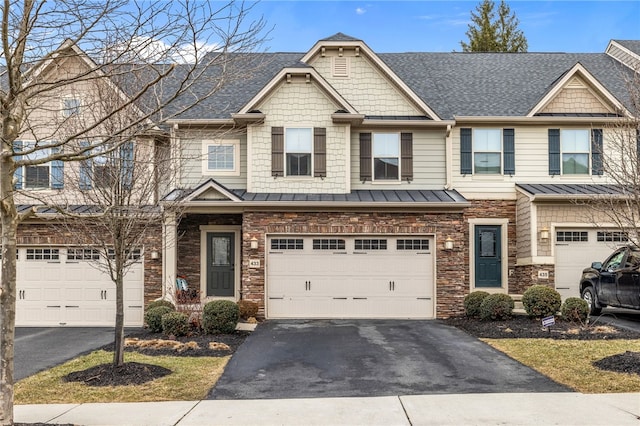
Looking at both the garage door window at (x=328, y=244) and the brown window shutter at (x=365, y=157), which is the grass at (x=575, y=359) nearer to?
the garage door window at (x=328, y=244)

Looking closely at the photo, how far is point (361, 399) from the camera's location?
8.41 m

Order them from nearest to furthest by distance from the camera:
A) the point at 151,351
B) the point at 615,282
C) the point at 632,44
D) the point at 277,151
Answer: the point at 151,351 → the point at 615,282 → the point at 277,151 → the point at 632,44

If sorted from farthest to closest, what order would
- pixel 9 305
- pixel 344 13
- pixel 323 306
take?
pixel 323 306 < pixel 344 13 < pixel 9 305

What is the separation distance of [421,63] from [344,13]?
851 centimetres

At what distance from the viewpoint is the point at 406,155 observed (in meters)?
18.3

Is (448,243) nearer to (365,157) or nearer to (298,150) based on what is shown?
(365,157)

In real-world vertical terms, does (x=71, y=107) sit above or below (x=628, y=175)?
above

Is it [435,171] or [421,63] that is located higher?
[421,63]

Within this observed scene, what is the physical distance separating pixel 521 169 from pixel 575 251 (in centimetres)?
302

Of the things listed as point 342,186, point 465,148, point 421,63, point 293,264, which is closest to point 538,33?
point 421,63

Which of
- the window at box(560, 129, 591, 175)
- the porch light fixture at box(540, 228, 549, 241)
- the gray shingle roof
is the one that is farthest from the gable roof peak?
the gray shingle roof

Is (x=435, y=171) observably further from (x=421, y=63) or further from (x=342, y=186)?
(x=421, y=63)

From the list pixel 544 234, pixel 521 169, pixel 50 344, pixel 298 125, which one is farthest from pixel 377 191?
pixel 50 344

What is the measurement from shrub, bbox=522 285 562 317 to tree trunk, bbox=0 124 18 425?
40.6 ft
